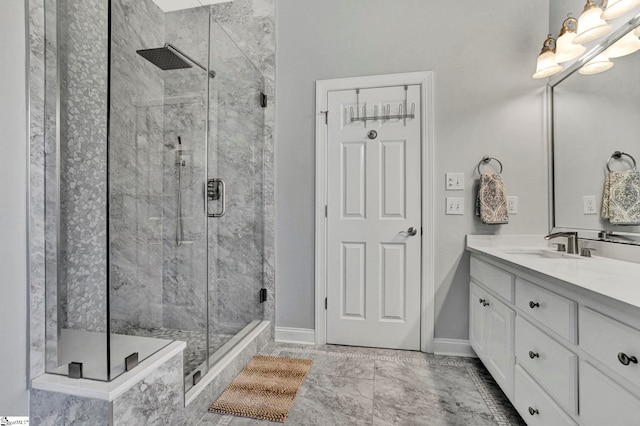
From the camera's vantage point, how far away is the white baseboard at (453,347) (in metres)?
2.23

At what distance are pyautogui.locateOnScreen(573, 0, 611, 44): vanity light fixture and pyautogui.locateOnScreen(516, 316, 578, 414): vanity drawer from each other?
1629 mm

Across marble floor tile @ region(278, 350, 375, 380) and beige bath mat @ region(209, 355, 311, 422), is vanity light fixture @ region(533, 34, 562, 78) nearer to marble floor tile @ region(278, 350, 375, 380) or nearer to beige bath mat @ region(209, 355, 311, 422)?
marble floor tile @ region(278, 350, 375, 380)

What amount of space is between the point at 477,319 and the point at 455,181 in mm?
982

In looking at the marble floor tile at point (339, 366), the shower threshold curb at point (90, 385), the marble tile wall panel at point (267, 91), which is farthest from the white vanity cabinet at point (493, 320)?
the shower threshold curb at point (90, 385)

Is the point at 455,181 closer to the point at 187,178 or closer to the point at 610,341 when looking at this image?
the point at 610,341

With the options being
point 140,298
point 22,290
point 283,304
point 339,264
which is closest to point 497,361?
point 339,264

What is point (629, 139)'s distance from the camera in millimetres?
1496

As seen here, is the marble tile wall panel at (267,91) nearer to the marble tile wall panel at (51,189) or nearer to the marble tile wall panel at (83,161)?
the marble tile wall panel at (83,161)

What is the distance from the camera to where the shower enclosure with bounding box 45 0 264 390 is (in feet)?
3.85

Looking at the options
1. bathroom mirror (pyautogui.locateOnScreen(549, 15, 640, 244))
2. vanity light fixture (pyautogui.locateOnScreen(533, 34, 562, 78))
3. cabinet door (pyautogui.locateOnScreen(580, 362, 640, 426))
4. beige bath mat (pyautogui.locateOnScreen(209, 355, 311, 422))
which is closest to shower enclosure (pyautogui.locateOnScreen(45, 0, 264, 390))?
beige bath mat (pyautogui.locateOnScreen(209, 355, 311, 422))

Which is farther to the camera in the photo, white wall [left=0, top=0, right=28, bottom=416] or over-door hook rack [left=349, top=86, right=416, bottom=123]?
over-door hook rack [left=349, top=86, right=416, bottom=123]

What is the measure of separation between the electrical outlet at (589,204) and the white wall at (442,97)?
0.35 m

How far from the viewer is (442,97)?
7.49 ft

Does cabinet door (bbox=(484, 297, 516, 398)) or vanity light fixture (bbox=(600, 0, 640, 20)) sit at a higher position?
vanity light fixture (bbox=(600, 0, 640, 20))
